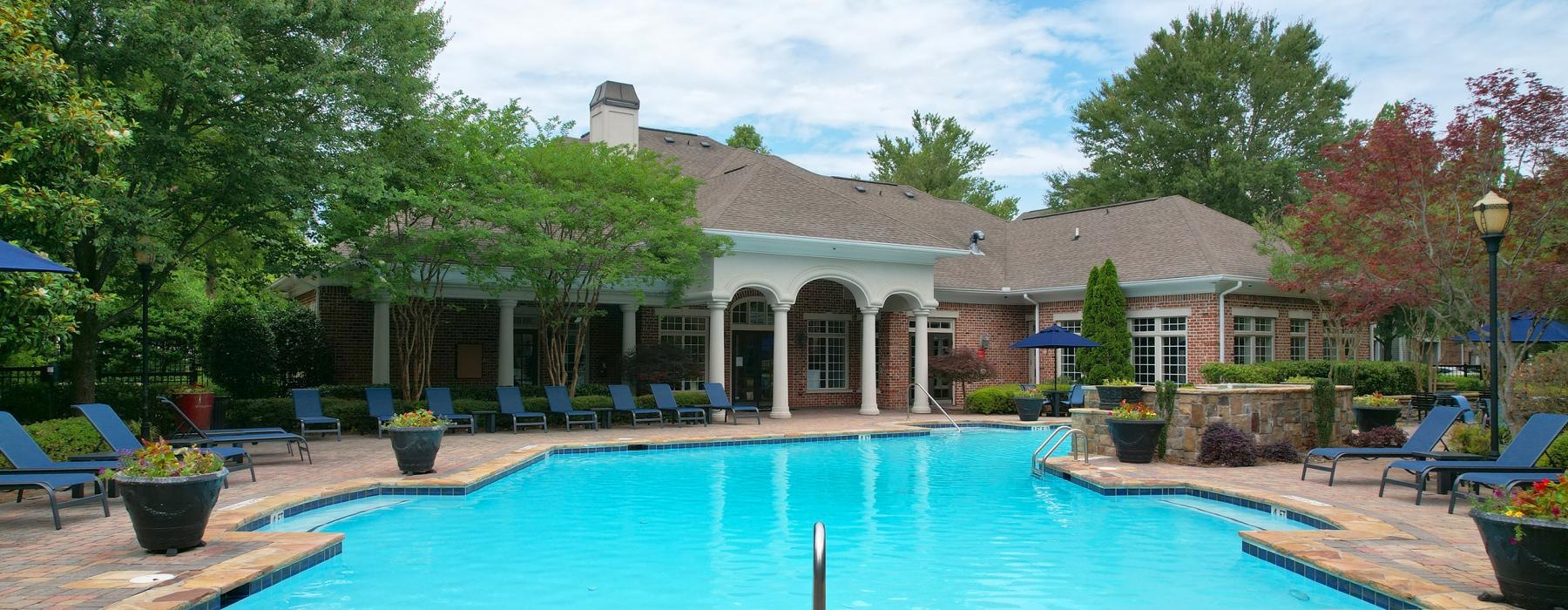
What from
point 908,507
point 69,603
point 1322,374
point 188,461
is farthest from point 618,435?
point 1322,374

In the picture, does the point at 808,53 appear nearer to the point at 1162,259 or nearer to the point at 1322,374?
the point at 1162,259

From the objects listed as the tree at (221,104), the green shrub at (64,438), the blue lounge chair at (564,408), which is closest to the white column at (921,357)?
the blue lounge chair at (564,408)

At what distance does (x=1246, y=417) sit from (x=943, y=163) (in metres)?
33.4

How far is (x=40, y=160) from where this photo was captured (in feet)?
30.5

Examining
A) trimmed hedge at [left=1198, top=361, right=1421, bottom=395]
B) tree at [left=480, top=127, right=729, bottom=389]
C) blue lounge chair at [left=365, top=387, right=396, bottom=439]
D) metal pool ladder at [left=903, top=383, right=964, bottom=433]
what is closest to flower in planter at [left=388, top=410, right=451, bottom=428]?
tree at [left=480, top=127, right=729, bottom=389]

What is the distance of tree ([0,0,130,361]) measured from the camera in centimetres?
858

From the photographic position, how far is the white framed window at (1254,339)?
21734mm

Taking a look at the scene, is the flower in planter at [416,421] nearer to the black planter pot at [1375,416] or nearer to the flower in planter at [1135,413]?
the flower in planter at [1135,413]

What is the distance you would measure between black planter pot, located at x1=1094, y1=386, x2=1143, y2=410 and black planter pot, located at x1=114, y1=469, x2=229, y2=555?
41.8ft

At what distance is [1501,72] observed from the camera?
11.3 metres

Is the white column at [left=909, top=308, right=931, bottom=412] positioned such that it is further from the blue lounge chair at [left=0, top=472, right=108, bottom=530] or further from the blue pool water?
the blue lounge chair at [left=0, top=472, right=108, bottom=530]

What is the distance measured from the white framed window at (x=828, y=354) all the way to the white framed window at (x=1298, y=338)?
10023 millimetres

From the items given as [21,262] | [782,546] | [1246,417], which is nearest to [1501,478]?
[1246,417]

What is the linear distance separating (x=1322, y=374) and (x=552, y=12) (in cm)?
1679
